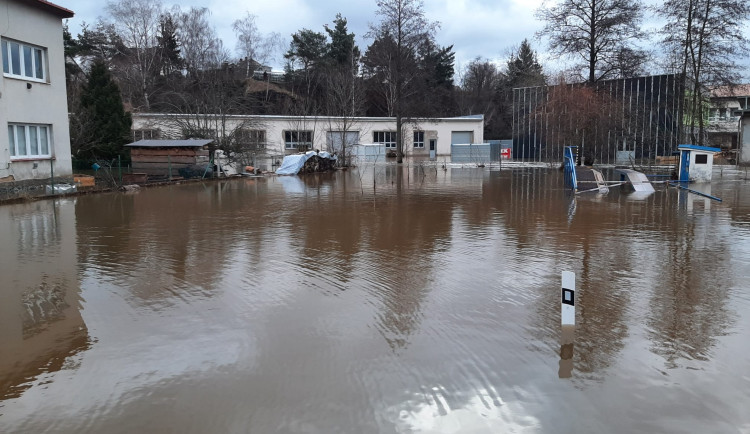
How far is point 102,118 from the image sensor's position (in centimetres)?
2914

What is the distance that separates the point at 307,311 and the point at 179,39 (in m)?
55.8

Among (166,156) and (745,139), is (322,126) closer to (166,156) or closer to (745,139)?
(166,156)

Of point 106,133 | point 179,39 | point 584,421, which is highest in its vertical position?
point 179,39

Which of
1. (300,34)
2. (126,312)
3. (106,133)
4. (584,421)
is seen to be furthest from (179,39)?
(584,421)

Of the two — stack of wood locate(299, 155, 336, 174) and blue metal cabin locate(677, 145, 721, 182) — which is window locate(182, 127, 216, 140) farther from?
blue metal cabin locate(677, 145, 721, 182)

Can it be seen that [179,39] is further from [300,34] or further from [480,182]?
[480,182]

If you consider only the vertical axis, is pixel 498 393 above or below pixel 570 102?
below

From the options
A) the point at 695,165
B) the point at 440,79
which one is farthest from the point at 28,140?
the point at 440,79

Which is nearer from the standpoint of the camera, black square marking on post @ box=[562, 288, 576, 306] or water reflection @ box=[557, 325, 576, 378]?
water reflection @ box=[557, 325, 576, 378]

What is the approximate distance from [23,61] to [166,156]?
24.7 feet

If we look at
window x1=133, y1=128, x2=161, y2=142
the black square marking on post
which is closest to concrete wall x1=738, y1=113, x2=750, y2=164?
window x1=133, y1=128, x2=161, y2=142

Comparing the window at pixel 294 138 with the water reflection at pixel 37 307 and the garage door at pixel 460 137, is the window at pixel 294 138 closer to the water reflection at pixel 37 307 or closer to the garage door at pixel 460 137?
the garage door at pixel 460 137

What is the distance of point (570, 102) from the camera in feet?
123

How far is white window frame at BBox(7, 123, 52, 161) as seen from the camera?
68.6 feet
